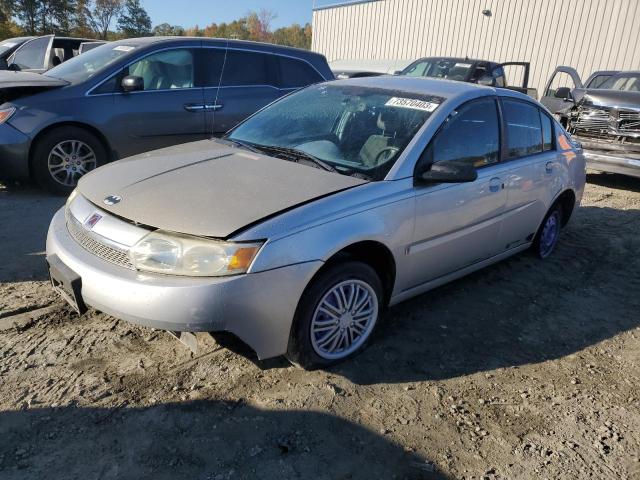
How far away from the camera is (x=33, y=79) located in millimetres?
5898

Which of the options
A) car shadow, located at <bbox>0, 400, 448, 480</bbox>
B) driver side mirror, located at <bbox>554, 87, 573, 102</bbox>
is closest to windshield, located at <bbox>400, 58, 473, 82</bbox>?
driver side mirror, located at <bbox>554, 87, 573, 102</bbox>

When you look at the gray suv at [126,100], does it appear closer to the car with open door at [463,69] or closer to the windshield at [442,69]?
the car with open door at [463,69]

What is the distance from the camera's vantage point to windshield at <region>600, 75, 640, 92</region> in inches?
365

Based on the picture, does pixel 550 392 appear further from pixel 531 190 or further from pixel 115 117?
pixel 115 117

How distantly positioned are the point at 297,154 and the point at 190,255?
121 centimetres

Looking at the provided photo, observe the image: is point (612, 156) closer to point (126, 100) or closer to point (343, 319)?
point (343, 319)

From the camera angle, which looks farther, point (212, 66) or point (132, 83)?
point (212, 66)

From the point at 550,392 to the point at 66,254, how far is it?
2.78 meters

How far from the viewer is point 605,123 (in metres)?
8.17

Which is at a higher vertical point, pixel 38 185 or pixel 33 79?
pixel 33 79

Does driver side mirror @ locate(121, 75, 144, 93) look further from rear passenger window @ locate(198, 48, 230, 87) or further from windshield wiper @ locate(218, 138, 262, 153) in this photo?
windshield wiper @ locate(218, 138, 262, 153)

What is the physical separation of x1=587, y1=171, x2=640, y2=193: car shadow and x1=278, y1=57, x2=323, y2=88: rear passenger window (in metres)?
5.05

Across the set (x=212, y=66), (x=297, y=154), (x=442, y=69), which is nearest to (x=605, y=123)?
(x=442, y=69)

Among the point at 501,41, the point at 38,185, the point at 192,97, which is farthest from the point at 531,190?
the point at 501,41
